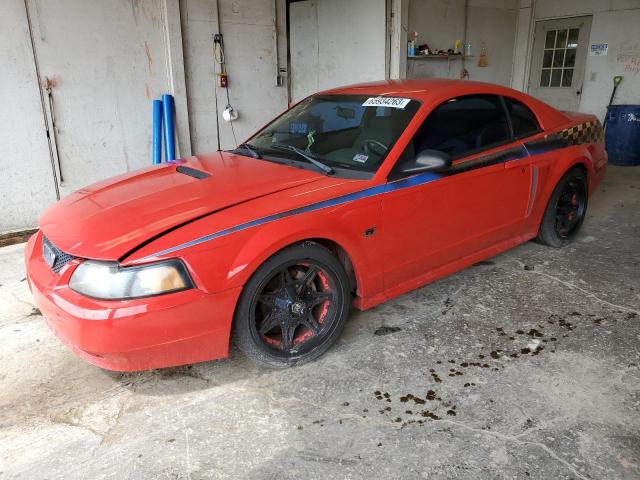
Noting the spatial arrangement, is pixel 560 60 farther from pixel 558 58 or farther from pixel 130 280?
pixel 130 280

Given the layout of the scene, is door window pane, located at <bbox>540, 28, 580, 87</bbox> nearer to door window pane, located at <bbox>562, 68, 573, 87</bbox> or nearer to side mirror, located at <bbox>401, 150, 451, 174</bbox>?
door window pane, located at <bbox>562, 68, 573, 87</bbox>

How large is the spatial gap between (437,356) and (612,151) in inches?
265

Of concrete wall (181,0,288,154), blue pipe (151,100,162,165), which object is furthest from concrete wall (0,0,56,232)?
concrete wall (181,0,288,154)

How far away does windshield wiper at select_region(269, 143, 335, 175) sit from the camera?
2.89 metres

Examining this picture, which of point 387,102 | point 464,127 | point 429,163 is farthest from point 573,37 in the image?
point 429,163

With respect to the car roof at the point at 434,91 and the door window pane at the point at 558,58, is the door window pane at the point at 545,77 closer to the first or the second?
the door window pane at the point at 558,58

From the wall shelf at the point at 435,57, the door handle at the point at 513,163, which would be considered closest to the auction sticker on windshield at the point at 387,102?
the door handle at the point at 513,163

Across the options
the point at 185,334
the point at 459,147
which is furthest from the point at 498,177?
the point at 185,334

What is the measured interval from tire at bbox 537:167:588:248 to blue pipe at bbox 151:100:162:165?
13.1 feet

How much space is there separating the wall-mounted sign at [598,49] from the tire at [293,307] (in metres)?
7.87

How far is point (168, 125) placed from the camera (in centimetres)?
557

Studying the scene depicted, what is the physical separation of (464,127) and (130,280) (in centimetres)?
229

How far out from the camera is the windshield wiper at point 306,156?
114 inches

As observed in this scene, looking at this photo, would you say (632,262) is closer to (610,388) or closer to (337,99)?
(610,388)
